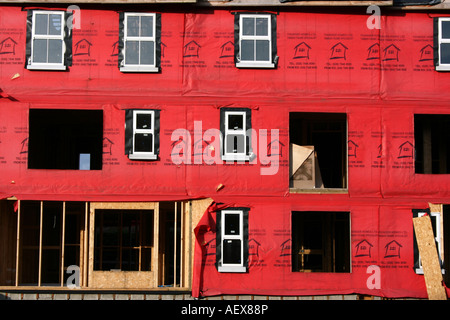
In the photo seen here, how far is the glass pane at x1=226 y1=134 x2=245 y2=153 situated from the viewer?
20188 millimetres

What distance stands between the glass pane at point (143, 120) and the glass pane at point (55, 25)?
4.30 m

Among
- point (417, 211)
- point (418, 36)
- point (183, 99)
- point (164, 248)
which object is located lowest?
point (164, 248)

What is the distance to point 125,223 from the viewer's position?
23.9m

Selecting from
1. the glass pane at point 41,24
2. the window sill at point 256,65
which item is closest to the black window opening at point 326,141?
the window sill at point 256,65

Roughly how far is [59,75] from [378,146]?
39.2 ft

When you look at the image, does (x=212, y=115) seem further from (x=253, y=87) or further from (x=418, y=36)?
(x=418, y=36)

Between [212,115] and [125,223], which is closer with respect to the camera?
[212,115]

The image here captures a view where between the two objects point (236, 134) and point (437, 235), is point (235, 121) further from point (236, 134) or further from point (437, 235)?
point (437, 235)

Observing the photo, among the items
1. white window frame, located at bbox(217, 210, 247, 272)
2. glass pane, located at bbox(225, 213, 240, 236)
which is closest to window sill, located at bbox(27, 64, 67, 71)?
white window frame, located at bbox(217, 210, 247, 272)

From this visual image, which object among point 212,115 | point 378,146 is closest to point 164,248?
point 212,115

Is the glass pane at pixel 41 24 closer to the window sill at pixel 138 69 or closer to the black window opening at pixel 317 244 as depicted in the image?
the window sill at pixel 138 69

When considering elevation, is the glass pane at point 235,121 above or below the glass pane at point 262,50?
below

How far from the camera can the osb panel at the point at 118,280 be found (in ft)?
64.5

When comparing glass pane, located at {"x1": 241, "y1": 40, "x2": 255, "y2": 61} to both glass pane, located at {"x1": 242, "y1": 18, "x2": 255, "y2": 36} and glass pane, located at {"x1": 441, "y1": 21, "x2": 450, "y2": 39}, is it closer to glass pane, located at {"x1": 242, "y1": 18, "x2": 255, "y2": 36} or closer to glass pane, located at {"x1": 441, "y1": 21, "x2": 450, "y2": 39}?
glass pane, located at {"x1": 242, "y1": 18, "x2": 255, "y2": 36}
